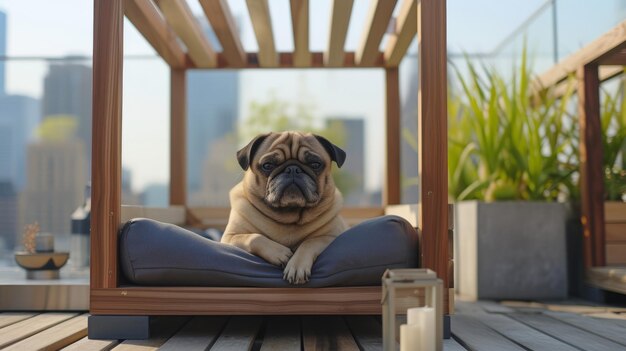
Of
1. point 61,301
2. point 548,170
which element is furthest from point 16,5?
point 548,170

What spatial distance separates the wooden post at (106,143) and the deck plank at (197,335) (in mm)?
392

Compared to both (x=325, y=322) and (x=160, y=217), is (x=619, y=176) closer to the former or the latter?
(x=325, y=322)

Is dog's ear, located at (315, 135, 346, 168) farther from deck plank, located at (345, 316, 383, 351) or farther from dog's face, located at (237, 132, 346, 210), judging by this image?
deck plank, located at (345, 316, 383, 351)

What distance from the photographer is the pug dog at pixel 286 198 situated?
3111mm

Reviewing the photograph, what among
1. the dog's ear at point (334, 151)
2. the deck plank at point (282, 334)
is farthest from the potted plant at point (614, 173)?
the deck plank at point (282, 334)

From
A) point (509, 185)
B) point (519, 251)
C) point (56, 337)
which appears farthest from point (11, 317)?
point (509, 185)

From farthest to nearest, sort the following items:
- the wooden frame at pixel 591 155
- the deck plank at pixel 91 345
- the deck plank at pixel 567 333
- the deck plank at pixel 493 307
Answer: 1. the wooden frame at pixel 591 155
2. the deck plank at pixel 493 307
3. the deck plank at pixel 567 333
4. the deck plank at pixel 91 345

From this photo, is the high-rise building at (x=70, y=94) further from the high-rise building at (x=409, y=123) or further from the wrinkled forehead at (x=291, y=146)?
the wrinkled forehead at (x=291, y=146)

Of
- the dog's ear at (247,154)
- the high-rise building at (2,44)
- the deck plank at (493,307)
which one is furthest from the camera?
the high-rise building at (2,44)

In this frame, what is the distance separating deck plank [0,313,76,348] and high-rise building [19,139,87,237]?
2030 millimetres

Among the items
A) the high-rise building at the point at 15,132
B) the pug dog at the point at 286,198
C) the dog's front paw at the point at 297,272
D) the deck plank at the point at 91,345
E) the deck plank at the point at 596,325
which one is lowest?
the deck plank at the point at 596,325

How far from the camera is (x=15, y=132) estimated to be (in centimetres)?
594

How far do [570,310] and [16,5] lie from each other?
507 cm

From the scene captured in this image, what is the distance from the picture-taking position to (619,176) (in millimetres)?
4523
